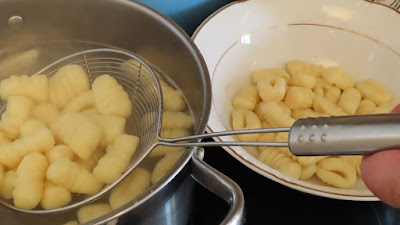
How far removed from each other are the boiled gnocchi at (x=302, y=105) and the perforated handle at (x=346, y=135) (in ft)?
0.83

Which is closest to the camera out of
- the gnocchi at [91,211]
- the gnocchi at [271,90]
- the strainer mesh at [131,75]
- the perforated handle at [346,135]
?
the perforated handle at [346,135]

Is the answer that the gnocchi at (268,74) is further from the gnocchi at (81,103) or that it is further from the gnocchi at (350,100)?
the gnocchi at (81,103)

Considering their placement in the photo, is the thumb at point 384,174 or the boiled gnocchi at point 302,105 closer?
the thumb at point 384,174

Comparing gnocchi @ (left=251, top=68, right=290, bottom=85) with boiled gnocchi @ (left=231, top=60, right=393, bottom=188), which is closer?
boiled gnocchi @ (left=231, top=60, right=393, bottom=188)

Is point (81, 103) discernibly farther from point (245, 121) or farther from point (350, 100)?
point (350, 100)

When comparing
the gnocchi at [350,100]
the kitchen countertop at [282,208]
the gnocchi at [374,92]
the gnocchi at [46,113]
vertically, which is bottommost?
the kitchen countertop at [282,208]

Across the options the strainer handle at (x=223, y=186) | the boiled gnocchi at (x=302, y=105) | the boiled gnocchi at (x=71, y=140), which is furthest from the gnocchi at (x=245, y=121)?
the strainer handle at (x=223, y=186)

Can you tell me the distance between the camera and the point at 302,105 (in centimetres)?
66

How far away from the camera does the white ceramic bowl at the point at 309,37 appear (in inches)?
27.8

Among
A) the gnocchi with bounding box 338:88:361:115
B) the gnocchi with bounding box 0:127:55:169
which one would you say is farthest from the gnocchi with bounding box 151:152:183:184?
the gnocchi with bounding box 338:88:361:115

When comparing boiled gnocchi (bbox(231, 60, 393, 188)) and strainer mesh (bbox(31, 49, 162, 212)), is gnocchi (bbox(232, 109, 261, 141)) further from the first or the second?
strainer mesh (bbox(31, 49, 162, 212))

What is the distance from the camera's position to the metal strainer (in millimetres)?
305

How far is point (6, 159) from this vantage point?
1.55ft

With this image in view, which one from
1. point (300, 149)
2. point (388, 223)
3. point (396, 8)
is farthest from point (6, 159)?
point (396, 8)
